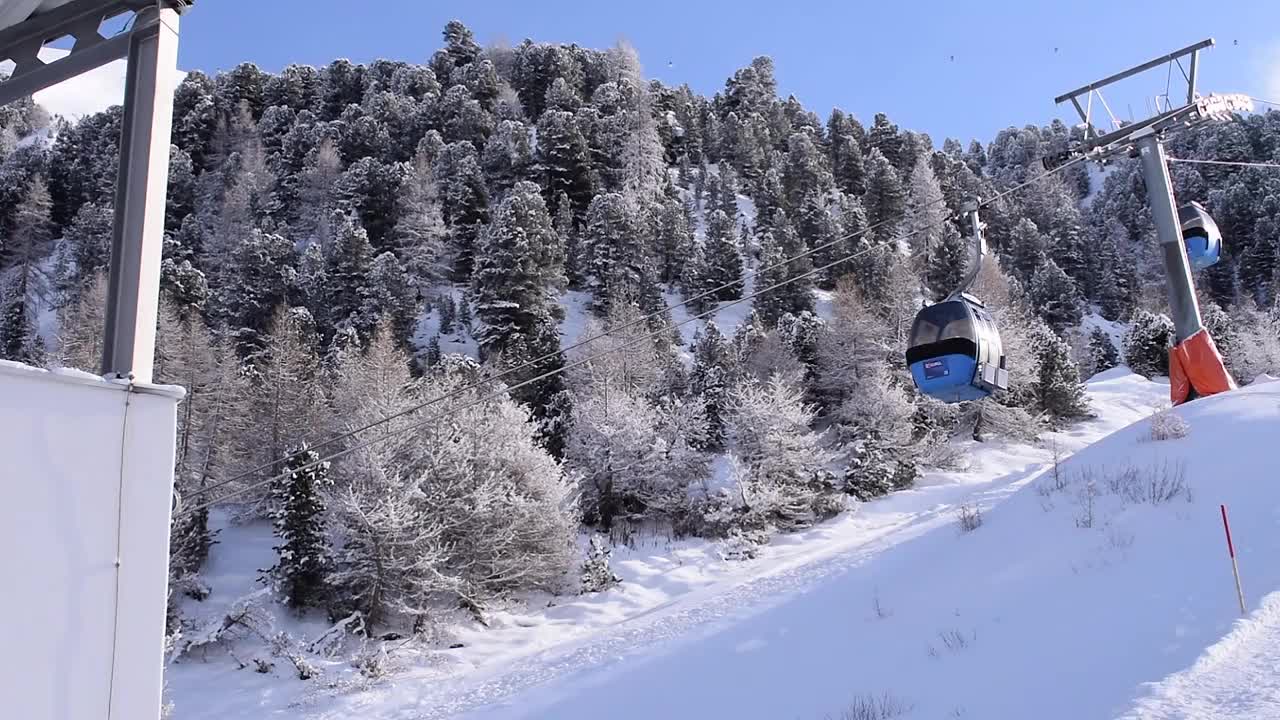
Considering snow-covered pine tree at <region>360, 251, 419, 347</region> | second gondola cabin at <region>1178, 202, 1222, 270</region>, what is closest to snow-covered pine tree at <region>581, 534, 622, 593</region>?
second gondola cabin at <region>1178, 202, 1222, 270</region>

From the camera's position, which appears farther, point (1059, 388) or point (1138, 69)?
point (1059, 388)

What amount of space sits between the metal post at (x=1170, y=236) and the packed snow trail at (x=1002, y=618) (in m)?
1.86

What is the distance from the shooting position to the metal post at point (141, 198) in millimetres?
2395

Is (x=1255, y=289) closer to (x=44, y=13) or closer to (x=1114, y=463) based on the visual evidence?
(x=1114, y=463)

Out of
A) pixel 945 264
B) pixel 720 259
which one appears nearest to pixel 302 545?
pixel 720 259

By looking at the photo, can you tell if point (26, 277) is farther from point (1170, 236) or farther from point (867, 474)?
point (1170, 236)

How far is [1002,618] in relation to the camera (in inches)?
372

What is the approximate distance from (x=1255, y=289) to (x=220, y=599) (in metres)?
68.5

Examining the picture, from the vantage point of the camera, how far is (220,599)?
2122cm

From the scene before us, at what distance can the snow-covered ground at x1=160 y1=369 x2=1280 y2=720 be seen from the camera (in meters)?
7.91

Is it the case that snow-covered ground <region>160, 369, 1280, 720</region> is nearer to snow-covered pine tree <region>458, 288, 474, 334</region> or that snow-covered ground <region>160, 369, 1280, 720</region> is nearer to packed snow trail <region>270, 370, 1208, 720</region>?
packed snow trail <region>270, 370, 1208, 720</region>

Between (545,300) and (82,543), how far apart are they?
39.5 metres

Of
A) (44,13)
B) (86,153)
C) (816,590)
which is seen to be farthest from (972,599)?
(86,153)

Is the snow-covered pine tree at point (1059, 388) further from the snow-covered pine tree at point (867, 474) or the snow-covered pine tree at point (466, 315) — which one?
the snow-covered pine tree at point (466, 315)
